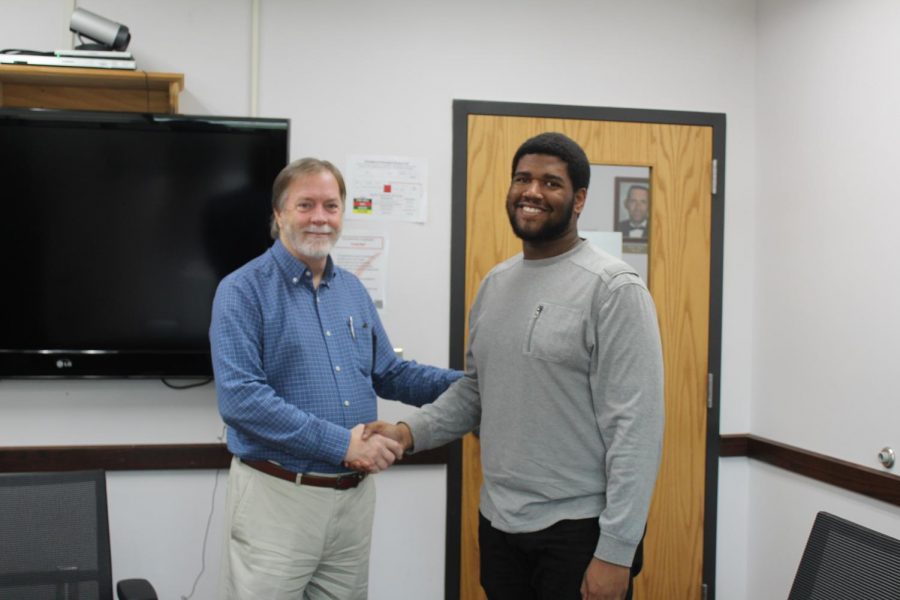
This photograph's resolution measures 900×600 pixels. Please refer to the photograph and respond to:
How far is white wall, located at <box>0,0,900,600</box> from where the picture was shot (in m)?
2.46

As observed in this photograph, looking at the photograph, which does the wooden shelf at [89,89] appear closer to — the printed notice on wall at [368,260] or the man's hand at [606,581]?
the printed notice on wall at [368,260]

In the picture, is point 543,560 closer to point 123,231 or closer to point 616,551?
point 616,551

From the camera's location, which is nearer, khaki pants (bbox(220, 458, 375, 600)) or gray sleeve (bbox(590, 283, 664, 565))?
gray sleeve (bbox(590, 283, 664, 565))

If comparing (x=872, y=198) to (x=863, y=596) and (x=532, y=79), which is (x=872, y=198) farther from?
(x=863, y=596)

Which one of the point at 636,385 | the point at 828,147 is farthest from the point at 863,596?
the point at 828,147

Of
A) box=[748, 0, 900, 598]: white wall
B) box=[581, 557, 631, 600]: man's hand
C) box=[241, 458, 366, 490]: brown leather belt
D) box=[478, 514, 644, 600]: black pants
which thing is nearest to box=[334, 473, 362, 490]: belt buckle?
box=[241, 458, 366, 490]: brown leather belt

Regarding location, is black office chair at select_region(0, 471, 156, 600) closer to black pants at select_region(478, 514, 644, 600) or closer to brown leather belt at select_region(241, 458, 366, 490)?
brown leather belt at select_region(241, 458, 366, 490)

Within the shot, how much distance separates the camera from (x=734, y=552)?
2.91 metres

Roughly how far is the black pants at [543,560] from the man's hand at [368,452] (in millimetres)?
333

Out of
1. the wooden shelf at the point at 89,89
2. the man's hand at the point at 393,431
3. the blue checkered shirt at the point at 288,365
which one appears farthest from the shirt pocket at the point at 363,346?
the wooden shelf at the point at 89,89

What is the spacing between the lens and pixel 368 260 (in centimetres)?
268

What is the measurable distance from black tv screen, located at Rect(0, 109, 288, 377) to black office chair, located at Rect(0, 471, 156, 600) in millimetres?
795

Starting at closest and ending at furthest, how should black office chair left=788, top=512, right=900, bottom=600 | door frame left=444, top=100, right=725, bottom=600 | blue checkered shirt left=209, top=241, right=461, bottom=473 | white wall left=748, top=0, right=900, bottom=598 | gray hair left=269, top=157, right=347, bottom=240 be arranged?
black office chair left=788, top=512, right=900, bottom=600 → blue checkered shirt left=209, top=241, right=461, bottom=473 → gray hair left=269, top=157, right=347, bottom=240 → white wall left=748, top=0, right=900, bottom=598 → door frame left=444, top=100, right=725, bottom=600

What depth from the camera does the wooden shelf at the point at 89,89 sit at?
2.38 metres
